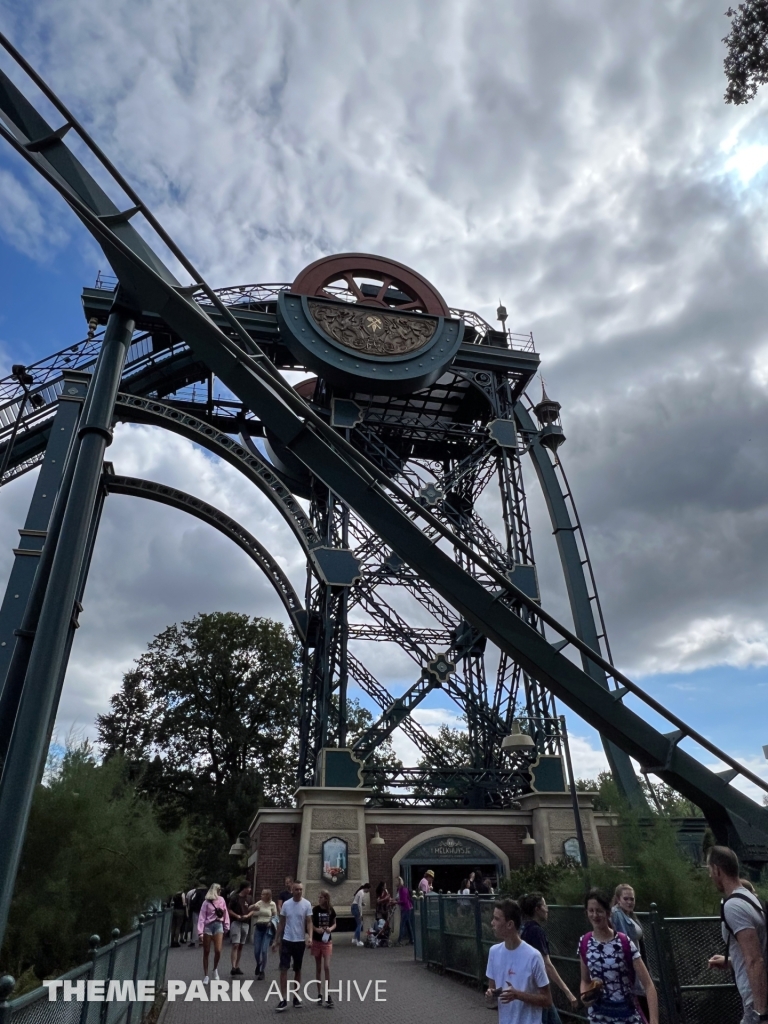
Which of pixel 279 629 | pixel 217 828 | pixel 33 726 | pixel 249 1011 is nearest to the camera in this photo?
pixel 33 726

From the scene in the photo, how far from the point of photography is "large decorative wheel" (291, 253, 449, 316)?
2639 centimetres

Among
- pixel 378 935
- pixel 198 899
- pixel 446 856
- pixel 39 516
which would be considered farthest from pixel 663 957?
pixel 39 516

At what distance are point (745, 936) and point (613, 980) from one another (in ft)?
3.79

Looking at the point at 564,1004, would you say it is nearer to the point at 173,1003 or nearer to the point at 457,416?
the point at 173,1003

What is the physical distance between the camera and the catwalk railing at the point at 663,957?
23.7 feet

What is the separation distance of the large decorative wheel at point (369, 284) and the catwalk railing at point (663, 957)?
797 inches

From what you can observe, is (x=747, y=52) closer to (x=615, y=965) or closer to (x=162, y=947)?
(x=615, y=965)

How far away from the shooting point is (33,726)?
635 cm

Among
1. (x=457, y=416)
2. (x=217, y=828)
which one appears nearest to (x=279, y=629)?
(x=217, y=828)

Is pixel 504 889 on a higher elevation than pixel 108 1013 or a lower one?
higher

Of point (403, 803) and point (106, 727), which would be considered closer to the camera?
point (403, 803)

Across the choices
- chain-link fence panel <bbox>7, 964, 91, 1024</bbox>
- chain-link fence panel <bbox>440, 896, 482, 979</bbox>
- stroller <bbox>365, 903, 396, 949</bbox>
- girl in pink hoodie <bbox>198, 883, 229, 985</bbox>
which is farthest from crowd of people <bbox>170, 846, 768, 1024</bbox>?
stroller <bbox>365, 903, 396, 949</bbox>

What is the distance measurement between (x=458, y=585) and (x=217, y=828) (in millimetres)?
29909

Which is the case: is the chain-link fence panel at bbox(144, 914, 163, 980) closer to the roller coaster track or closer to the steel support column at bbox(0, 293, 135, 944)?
the steel support column at bbox(0, 293, 135, 944)
